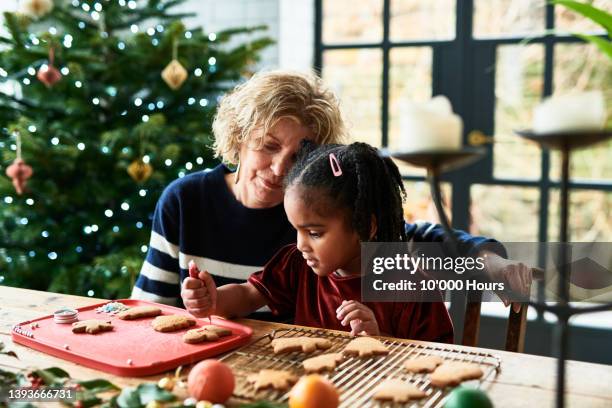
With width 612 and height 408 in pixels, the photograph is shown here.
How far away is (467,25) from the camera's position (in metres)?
3.12

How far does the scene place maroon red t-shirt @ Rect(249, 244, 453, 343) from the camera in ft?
4.80

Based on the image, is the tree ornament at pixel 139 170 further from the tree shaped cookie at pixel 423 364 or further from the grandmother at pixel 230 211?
the tree shaped cookie at pixel 423 364

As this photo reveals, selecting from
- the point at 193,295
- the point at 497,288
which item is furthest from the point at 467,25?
the point at 193,295

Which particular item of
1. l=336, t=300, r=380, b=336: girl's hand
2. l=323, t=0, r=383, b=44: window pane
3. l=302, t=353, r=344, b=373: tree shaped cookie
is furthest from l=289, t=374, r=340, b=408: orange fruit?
l=323, t=0, r=383, b=44: window pane

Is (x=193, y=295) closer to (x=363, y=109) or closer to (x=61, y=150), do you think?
(x=61, y=150)

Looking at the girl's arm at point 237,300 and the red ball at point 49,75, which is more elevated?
the red ball at point 49,75

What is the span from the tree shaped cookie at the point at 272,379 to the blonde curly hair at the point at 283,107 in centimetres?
80

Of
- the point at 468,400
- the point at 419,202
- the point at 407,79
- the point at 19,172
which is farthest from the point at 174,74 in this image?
the point at 468,400

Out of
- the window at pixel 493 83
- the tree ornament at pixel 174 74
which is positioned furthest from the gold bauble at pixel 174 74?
the window at pixel 493 83

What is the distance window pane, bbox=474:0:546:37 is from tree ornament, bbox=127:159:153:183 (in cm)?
173

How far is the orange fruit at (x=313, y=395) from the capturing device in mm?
868

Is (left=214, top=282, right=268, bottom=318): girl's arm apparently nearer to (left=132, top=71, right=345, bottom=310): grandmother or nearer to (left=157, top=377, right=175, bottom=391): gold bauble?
(left=132, top=71, right=345, bottom=310): grandmother

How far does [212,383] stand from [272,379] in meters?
0.10

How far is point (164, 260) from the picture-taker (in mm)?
1887
